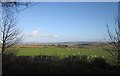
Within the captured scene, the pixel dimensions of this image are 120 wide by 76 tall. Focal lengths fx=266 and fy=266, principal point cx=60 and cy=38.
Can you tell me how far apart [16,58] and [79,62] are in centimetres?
254

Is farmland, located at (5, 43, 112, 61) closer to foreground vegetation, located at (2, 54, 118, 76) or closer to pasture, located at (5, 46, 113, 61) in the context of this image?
pasture, located at (5, 46, 113, 61)

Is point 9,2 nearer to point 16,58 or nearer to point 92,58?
point 16,58

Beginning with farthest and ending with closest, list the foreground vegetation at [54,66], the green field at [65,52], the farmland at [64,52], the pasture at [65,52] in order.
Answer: the farmland at [64,52] → the green field at [65,52] → the pasture at [65,52] → the foreground vegetation at [54,66]

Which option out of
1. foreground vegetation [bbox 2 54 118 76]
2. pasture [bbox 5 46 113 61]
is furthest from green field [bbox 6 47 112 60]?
foreground vegetation [bbox 2 54 118 76]

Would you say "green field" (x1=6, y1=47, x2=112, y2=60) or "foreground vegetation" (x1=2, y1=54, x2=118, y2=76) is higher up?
"green field" (x1=6, y1=47, x2=112, y2=60)

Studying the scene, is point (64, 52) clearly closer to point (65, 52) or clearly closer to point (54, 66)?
point (65, 52)

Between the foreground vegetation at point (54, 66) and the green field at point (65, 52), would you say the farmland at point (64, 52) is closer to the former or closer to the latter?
the green field at point (65, 52)

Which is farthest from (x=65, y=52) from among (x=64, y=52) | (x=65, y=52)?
(x=64, y=52)

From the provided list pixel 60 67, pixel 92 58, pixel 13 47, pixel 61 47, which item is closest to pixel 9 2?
pixel 60 67

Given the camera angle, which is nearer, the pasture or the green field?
the pasture

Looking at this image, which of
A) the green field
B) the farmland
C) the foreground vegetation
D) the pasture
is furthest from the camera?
the farmland

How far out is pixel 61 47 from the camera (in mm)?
14898

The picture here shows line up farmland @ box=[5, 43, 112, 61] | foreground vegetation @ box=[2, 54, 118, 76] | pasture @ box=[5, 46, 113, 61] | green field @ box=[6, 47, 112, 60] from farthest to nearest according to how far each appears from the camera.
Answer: farmland @ box=[5, 43, 112, 61] < green field @ box=[6, 47, 112, 60] < pasture @ box=[5, 46, 113, 61] < foreground vegetation @ box=[2, 54, 118, 76]

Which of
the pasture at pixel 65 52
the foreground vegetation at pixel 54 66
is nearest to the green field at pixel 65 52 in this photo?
the pasture at pixel 65 52
